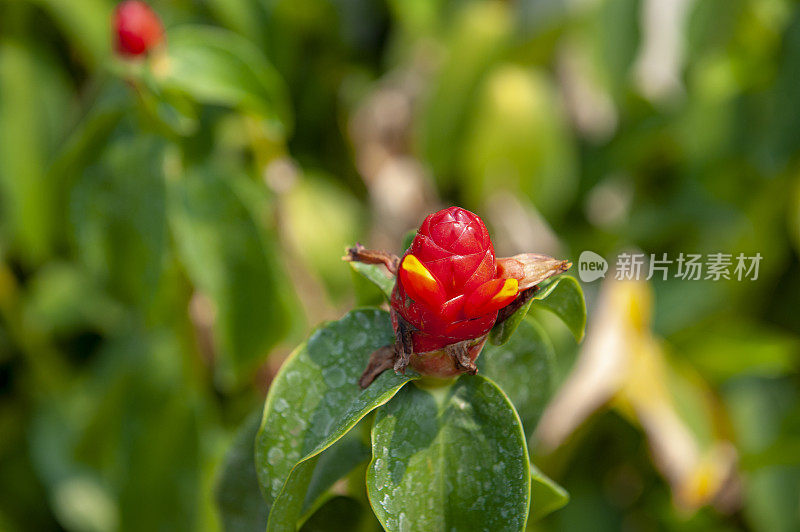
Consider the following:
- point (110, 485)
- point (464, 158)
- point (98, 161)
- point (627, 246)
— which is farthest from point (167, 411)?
point (627, 246)

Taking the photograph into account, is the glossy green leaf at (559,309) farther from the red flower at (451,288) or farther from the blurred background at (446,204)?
the blurred background at (446,204)

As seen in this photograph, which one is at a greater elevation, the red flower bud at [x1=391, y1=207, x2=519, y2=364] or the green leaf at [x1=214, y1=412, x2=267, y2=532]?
the red flower bud at [x1=391, y1=207, x2=519, y2=364]

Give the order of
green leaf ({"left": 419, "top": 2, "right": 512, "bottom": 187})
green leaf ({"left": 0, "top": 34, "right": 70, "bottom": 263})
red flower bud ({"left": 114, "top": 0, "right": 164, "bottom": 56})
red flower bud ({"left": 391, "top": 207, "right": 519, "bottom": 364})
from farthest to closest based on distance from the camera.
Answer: green leaf ({"left": 419, "top": 2, "right": 512, "bottom": 187}), green leaf ({"left": 0, "top": 34, "right": 70, "bottom": 263}), red flower bud ({"left": 114, "top": 0, "right": 164, "bottom": 56}), red flower bud ({"left": 391, "top": 207, "right": 519, "bottom": 364})

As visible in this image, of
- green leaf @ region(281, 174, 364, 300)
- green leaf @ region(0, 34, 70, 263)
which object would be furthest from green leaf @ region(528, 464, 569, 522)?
green leaf @ region(0, 34, 70, 263)

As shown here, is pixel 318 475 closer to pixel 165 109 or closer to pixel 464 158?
pixel 165 109

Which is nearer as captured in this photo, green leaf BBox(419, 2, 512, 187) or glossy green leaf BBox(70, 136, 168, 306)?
glossy green leaf BBox(70, 136, 168, 306)

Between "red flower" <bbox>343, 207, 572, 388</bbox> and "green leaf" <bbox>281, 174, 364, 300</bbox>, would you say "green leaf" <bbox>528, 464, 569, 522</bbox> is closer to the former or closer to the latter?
"red flower" <bbox>343, 207, 572, 388</bbox>

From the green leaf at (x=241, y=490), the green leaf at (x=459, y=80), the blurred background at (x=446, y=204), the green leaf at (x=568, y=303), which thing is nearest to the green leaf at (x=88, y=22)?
the blurred background at (x=446, y=204)

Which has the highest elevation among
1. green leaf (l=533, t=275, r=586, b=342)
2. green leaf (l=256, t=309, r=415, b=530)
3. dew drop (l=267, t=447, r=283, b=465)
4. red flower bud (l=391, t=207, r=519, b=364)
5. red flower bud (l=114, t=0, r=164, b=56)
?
red flower bud (l=114, t=0, r=164, b=56)
